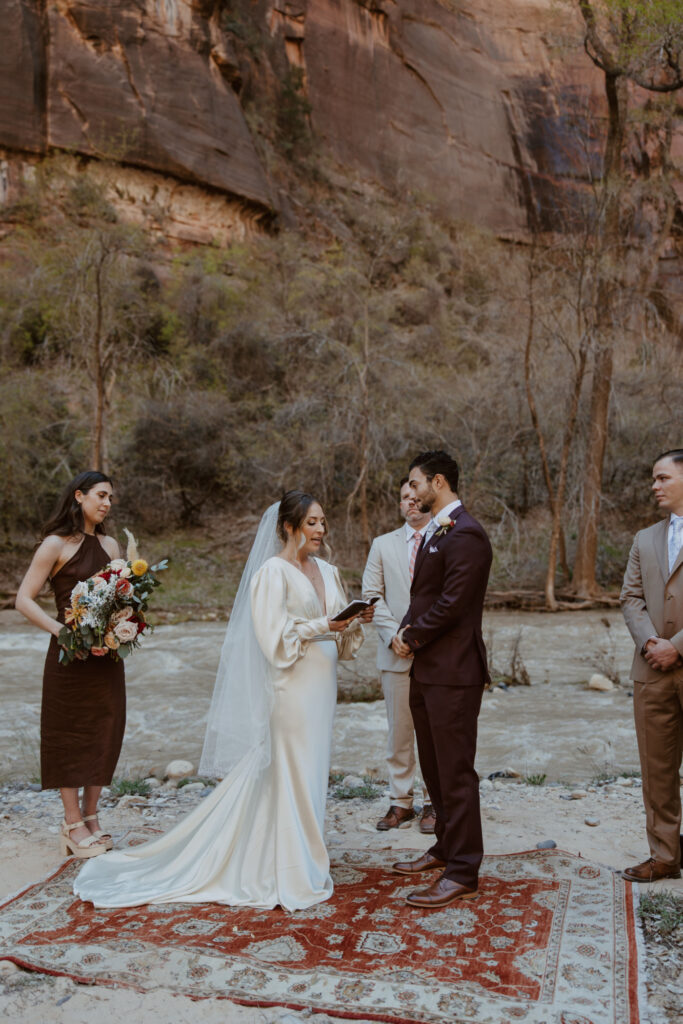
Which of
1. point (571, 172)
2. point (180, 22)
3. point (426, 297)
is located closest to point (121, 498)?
point (426, 297)

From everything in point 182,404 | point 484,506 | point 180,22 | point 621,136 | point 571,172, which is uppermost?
point 180,22

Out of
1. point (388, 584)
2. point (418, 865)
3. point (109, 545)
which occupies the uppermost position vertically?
point (109, 545)

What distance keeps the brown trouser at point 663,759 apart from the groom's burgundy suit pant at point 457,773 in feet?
2.91

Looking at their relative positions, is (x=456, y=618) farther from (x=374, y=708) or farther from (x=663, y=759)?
(x=374, y=708)

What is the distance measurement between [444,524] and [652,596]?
1.20 metres

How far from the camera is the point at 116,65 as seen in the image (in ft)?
89.2

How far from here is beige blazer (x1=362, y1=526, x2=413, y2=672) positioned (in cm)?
534

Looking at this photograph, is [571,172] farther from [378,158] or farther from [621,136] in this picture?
[621,136]

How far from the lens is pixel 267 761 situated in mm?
4125

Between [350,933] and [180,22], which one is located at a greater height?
[180,22]

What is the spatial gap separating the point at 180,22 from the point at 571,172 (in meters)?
17.4

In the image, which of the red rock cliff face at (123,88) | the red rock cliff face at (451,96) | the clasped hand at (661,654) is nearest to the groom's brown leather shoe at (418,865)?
the clasped hand at (661,654)

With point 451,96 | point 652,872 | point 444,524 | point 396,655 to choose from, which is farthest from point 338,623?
point 451,96

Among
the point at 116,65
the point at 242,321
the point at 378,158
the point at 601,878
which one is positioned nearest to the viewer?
the point at 601,878
